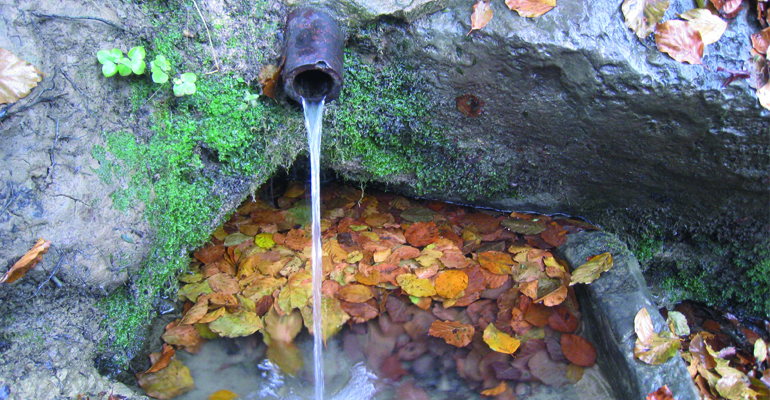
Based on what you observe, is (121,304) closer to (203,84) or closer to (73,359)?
(73,359)

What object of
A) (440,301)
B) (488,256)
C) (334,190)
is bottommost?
(440,301)

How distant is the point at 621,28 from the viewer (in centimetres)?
226

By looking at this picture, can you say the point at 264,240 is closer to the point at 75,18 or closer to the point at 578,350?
the point at 75,18

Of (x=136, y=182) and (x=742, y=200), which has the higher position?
(x=136, y=182)

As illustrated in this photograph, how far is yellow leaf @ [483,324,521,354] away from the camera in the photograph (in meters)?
2.49

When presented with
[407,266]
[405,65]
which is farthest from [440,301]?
[405,65]

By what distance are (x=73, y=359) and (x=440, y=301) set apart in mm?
1784

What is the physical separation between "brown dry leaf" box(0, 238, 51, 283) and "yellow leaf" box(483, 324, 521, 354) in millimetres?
2057

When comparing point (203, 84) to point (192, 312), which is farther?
point (192, 312)

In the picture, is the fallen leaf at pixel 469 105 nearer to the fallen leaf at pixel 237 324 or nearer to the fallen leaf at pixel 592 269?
the fallen leaf at pixel 592 269

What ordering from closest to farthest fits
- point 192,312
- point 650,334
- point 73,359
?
1. point 73,359
2. point 650,334
3. point 192,312

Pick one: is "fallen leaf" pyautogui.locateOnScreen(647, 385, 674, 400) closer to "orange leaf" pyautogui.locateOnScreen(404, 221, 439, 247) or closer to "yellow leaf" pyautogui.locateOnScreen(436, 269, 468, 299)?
"yellow leaf" pyautogui.locateOnScreen(436, 269, 468, 299)

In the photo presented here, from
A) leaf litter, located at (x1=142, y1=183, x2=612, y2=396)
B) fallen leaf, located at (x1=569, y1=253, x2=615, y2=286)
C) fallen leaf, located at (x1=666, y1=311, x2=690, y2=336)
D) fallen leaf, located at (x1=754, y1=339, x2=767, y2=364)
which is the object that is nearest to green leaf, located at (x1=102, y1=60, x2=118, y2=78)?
leaf litter, located at (x1=142, y1=183, x2=612, y2=396)

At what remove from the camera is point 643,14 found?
7.37 ft
